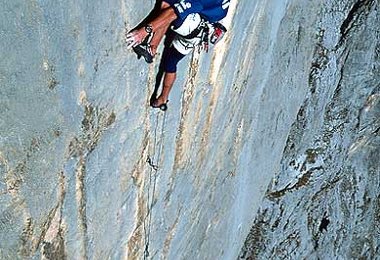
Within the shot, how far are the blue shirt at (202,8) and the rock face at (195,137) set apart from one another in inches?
5.6

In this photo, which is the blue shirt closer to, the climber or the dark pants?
the climber

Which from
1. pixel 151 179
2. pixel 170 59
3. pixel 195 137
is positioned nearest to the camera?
pixel 170 59

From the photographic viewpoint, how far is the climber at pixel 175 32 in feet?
11.0

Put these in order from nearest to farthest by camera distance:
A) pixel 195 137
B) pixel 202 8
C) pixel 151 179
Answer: pixel 202 8 → pixel 151 179 → pixel 195 137

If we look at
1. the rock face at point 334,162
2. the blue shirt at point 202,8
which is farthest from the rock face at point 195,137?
the blue shirt at point 202,8

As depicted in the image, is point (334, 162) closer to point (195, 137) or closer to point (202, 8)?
point (195, 137)

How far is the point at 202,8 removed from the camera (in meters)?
3.48

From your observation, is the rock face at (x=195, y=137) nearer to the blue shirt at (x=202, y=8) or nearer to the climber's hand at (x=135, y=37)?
the climber's hand at (x=135, y=37)

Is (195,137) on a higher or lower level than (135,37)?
higher

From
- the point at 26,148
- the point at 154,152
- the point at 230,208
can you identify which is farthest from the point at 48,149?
the point at 230,208

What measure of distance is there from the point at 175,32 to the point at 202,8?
0.17 m

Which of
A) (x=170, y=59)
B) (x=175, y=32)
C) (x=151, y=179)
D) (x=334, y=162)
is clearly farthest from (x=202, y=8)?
(x=334, y=162)

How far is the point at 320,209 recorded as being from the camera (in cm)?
686

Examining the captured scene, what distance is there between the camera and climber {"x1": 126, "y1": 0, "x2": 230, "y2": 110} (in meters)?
3.35
